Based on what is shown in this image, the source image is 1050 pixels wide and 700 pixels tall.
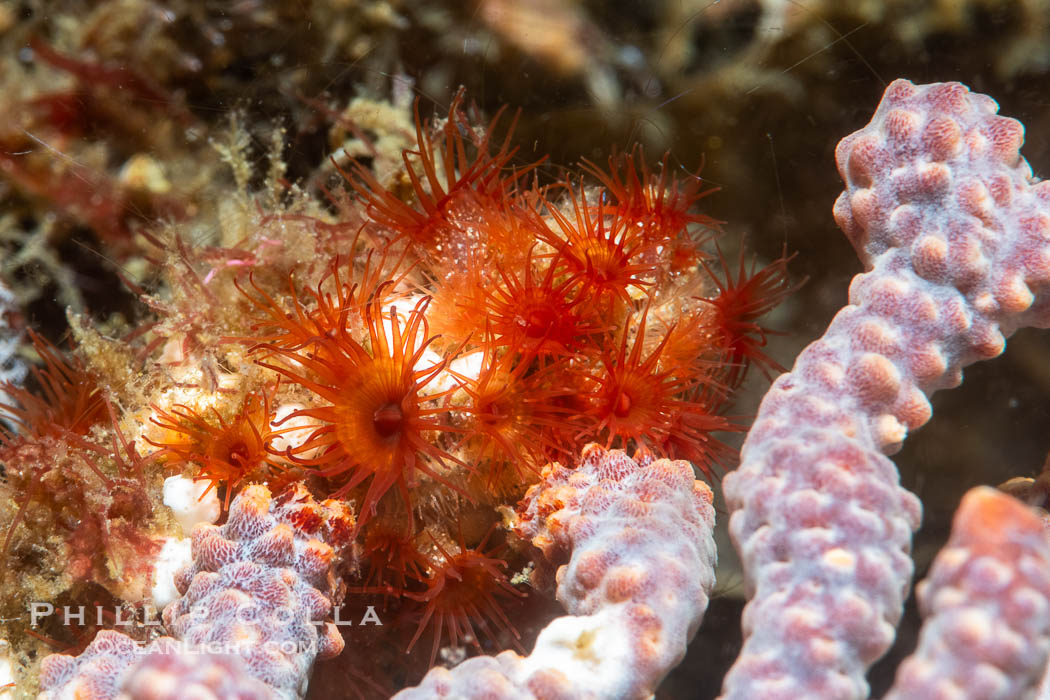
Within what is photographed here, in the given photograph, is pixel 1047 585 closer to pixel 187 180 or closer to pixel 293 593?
pixel 293 593

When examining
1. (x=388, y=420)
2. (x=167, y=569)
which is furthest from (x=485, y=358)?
(x=167, y=569)

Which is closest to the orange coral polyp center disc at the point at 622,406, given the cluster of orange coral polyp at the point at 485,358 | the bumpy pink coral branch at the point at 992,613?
the cluster of orange coral polyp at the point at 485,358

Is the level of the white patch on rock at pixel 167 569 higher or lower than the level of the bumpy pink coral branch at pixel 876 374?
lower

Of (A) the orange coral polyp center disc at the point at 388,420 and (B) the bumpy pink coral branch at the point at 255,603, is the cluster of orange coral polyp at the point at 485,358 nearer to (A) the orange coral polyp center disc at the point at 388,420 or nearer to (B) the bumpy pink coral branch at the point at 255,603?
(A) the orange coral polyp center disc at the point at 388,420

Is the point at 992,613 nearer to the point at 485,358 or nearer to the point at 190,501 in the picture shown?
the point at 485,358

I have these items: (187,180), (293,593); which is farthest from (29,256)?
(293,593)
